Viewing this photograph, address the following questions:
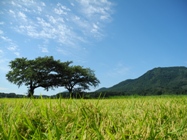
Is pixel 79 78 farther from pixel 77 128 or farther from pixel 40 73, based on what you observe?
pixel 77 128

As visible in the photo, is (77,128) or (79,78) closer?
(77,128)

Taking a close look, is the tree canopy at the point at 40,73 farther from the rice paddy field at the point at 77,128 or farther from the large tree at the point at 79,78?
the rice paddy field at the point at 77,128

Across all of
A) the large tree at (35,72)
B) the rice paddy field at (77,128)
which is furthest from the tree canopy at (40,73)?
the rice paddy field at (77,128)

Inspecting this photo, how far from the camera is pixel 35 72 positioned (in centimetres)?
5647

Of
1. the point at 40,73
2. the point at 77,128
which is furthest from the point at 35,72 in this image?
the point at 77,128

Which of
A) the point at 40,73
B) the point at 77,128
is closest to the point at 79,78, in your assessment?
the point at 40,73

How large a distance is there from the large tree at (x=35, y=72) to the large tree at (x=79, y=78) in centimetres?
352

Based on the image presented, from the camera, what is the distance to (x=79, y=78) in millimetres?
62469

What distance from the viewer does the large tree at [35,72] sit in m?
56.9

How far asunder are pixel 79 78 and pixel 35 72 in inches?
507

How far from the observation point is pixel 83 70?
6294cm

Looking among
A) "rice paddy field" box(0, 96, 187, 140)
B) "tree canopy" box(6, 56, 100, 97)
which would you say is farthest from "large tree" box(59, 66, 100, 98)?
"rice paddy field" box(0, 96, 187, 140)

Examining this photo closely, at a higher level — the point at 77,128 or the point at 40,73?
the point at 40,73

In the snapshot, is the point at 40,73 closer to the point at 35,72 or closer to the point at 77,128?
the point at 35,72
